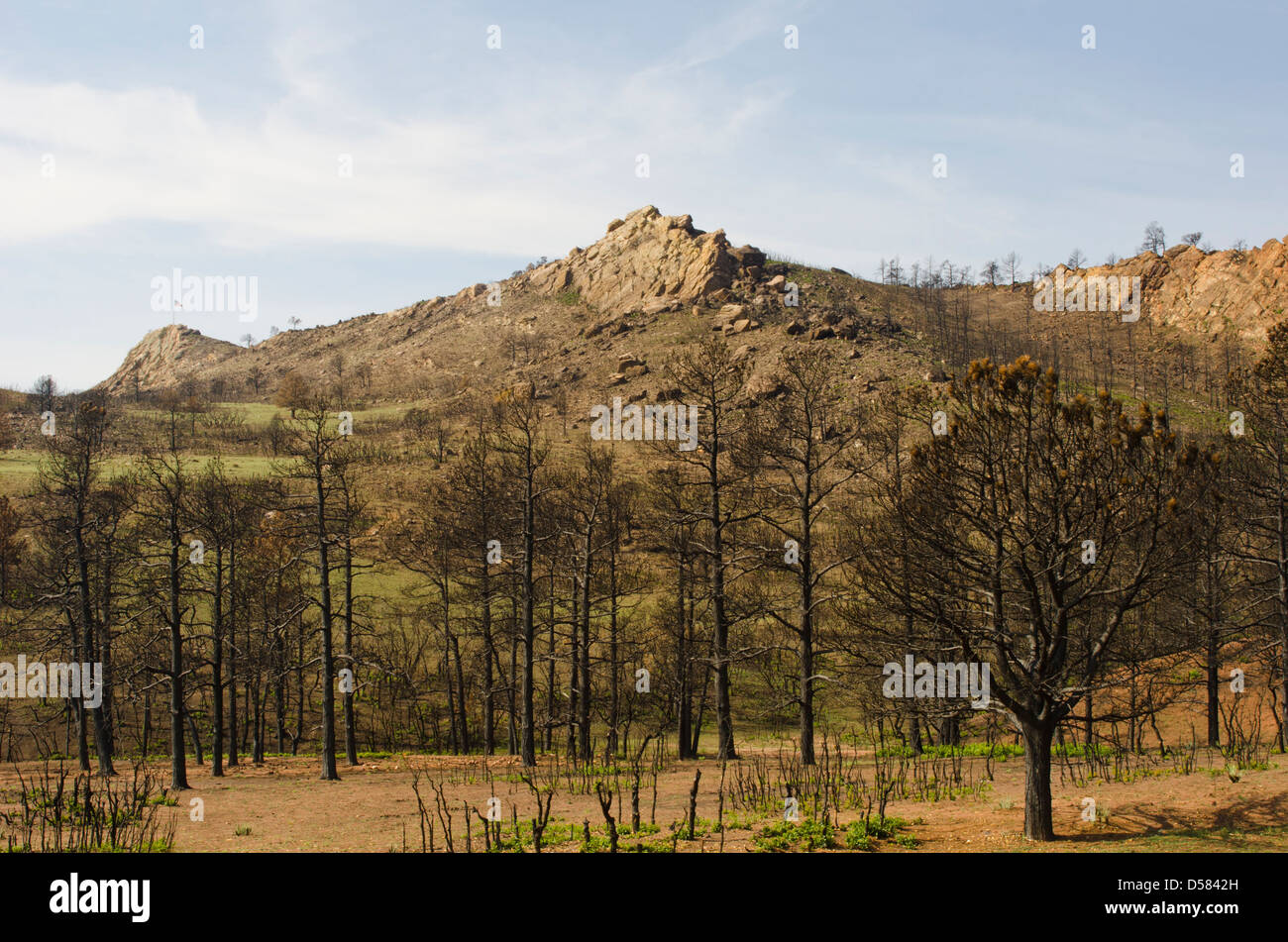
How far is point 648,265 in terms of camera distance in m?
162

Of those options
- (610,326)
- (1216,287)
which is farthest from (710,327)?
(1216,287)

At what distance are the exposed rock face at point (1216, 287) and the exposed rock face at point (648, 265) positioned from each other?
88.5m

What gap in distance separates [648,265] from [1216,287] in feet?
376

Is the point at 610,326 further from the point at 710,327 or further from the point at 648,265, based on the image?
the point at 648,265

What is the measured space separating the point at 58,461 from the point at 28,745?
53.2 ft

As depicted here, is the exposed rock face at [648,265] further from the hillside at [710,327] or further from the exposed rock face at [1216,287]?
the exposed rock face at [1216,287]

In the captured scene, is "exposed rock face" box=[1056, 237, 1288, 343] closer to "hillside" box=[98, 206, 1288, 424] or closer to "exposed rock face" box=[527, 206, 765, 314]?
"hillside" box=[98, 206, 1288, 424]

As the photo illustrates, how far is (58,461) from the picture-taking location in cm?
2872

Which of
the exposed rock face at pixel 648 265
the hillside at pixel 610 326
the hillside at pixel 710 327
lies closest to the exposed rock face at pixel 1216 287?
the hillside at pixel 710 327

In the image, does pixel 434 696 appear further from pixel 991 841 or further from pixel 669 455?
pixel 991 841

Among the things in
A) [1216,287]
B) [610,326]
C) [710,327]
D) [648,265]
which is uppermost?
[648,265]

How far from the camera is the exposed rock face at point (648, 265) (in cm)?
14825
